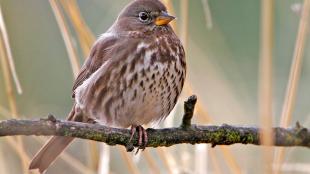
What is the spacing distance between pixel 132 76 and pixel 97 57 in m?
0.39

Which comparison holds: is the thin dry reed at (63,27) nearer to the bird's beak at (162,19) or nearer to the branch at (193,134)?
the branch at (193,134)

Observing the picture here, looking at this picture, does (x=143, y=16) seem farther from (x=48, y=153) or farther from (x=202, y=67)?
(x=48, y=153)

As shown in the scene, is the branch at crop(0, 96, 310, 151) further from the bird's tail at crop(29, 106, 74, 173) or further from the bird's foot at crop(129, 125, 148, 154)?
the bird's tail at crop(29, 106, 74, 173)

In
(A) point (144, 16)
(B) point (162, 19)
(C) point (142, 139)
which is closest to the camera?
(C) point (142, 139)

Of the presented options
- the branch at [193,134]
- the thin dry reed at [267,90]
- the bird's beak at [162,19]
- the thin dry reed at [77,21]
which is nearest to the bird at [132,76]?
the bird's beak at [162,19]

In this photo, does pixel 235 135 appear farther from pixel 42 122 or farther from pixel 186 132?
pixel 42 122

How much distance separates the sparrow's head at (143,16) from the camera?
3.52 meters

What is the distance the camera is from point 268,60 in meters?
1.80

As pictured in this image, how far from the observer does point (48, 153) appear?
10.7ft

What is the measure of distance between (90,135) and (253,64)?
326 centimetres

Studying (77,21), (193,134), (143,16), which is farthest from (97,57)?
(77,21)

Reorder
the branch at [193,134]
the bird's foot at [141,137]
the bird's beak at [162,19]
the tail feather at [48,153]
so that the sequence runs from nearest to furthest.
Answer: the branch at [193,134] → the bird's foot at [141,137] → the tail feather at [48,153] → the bird's beak at [162,19]

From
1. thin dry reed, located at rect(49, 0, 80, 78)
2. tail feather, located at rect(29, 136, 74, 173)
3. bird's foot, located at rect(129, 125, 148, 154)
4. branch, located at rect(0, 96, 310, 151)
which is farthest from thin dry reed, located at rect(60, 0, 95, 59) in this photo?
tail feather, located at rect(29, 136, 74, 173)

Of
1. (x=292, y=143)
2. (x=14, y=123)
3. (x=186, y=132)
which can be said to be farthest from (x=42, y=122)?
(x=292, y=143)
